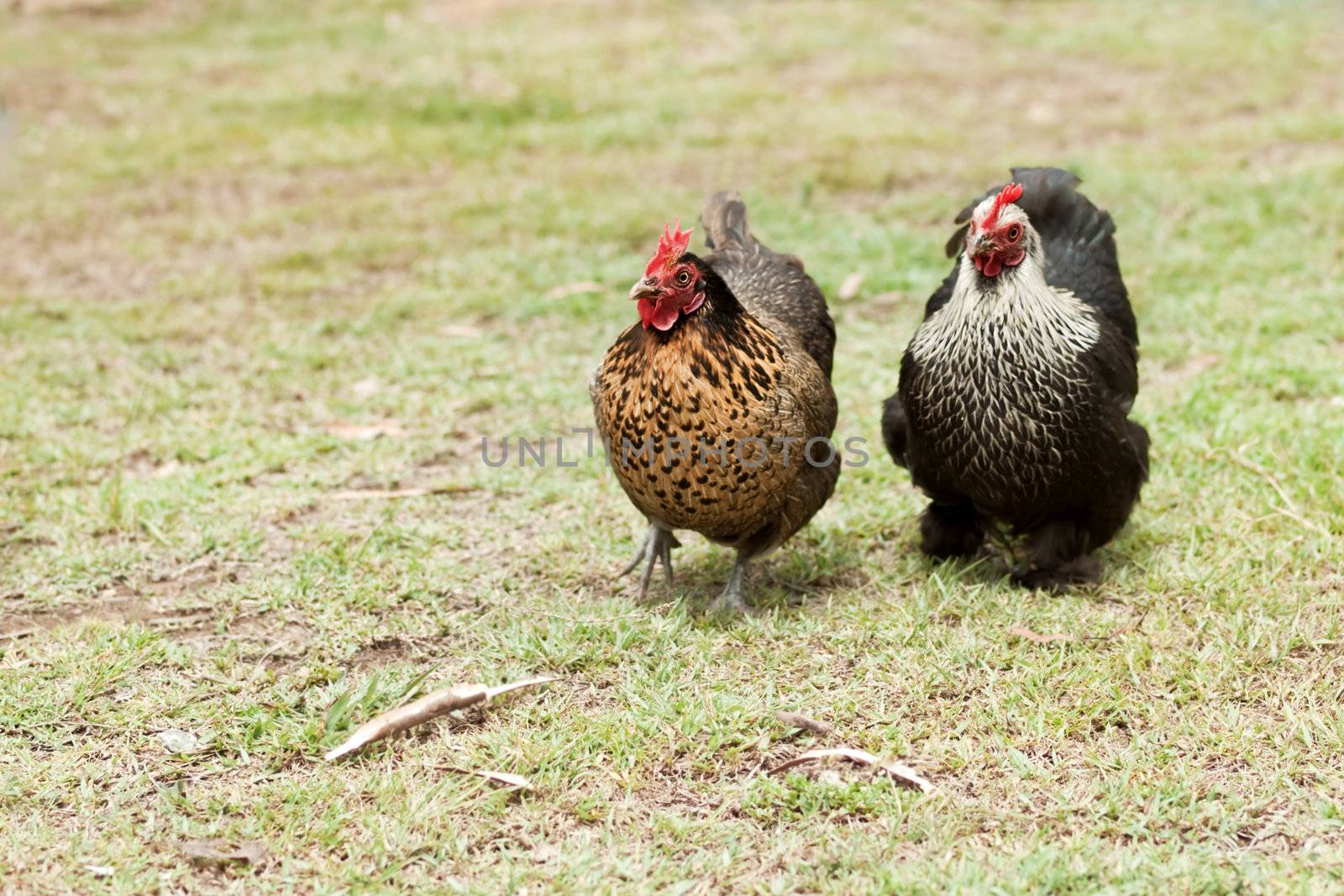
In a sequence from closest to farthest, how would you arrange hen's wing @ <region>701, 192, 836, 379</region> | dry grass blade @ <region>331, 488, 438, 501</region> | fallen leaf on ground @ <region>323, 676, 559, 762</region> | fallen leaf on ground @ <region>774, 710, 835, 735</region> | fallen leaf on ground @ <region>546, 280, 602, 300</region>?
fallen leaf on ground @ <region>323, 676, 559, 762</region> → fallen leaf on ground @ <region>774, 710, 835, 735</region> → hen's wing @ <region>701, 192, 836, 379</region> → dry grass blade @ <region>331, 488, 438, 501</region> → fallen leaf on ground @ <region>546, 280, 602, 300</region>

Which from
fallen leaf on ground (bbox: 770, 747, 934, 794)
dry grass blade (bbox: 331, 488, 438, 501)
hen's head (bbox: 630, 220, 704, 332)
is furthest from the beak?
dry grass blade (bbox: 331, 488, 438, 501)

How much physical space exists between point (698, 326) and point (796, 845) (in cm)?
150

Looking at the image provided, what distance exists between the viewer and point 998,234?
3842 mm

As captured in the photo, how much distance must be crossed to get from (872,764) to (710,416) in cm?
107

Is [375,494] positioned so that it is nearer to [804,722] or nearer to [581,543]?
[581,543]

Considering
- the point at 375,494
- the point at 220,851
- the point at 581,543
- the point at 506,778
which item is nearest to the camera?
the point at 220,851

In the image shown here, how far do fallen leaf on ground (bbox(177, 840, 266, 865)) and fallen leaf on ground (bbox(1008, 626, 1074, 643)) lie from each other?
219 centimetres

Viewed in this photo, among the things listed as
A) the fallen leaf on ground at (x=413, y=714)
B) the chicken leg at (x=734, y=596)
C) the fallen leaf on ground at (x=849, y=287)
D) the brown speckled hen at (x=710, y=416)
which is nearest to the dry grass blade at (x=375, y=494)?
the brown speckled hen at (x=710, y=416)

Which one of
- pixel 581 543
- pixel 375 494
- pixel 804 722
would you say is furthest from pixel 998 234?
pixel 375 494

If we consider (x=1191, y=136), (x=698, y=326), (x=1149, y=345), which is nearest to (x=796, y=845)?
(x=698, y=326)

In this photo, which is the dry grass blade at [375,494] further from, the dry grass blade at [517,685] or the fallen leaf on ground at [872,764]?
the fallen leaf on ground at [872,764]

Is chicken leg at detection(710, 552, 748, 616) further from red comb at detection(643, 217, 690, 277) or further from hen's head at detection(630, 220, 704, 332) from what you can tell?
red comb at detection(643, 217, 690, 277)

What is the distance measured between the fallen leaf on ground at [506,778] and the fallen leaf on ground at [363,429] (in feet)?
8.01

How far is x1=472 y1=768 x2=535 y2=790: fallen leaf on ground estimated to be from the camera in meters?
3.18
